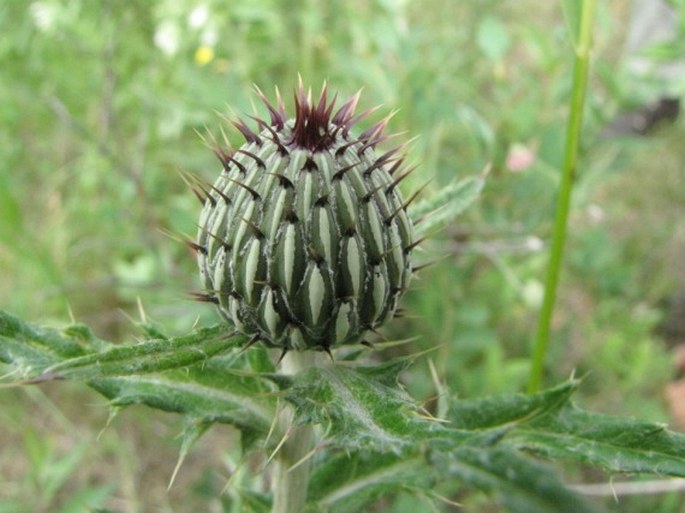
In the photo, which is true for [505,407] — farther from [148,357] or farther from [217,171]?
A: [217,171]

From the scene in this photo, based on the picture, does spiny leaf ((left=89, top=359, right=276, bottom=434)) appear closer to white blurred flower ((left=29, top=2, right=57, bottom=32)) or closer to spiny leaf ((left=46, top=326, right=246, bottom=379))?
spiny leaf ((left=46, top=326, right=246, bottom=379))

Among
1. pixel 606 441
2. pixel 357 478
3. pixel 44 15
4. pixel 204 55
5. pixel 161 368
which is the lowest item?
pixel 357 478

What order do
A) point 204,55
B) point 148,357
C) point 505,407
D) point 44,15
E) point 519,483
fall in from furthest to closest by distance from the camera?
1. point 204,55
2. point 44,15
3. point 505,407
4. point 148,357
5. point 519,483

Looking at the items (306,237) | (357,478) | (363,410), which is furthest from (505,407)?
(306,237)

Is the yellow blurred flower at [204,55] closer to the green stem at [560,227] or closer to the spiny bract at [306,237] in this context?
the green stem at [560,227]

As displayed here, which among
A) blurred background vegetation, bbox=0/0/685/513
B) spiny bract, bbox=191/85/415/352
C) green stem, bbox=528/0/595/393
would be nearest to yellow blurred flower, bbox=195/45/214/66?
blurred background vegetation, bbox=0/0/685/513

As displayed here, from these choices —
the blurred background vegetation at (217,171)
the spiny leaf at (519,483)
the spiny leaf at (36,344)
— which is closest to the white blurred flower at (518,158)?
the blurred background vegetation at (217,171)

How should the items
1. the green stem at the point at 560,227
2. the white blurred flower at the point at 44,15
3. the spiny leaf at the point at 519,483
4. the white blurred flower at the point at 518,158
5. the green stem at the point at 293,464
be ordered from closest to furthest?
the spiny leaf at the point at 519,483, the green stem at the point at 293,464, the green stem at the point at 560,227, the white blurred flower at the point at 518,158, the white blurred flower at the point at 44,15

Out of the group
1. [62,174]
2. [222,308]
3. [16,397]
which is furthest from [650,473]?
[62,174]
